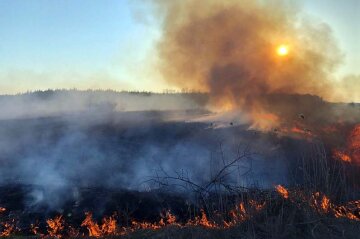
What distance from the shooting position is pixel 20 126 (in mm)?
18828

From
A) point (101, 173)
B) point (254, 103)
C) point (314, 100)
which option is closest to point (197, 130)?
point (254, 103)

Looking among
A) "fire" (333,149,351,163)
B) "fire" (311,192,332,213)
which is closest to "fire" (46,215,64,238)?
"fire" (311,192,332,213)

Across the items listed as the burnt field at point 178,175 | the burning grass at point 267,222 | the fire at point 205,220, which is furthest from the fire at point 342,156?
the burning grass at point 267,222

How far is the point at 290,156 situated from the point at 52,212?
8982 mm

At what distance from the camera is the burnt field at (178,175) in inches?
359

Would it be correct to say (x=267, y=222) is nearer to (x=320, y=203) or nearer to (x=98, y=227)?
(x=320, y=203)

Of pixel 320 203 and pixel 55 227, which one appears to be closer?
pixel 320 203

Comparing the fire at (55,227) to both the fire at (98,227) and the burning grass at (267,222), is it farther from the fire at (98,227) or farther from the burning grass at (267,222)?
the fire at (98,227)

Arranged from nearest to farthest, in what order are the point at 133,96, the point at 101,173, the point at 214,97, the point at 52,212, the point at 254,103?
the point at 52,212, the point at 101,173, the point at 254,103, the point at 214,97, the point at 133,96

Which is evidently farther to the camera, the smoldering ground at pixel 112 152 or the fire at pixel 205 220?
the smoldering ground at pixel 112 152

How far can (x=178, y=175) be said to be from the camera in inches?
493

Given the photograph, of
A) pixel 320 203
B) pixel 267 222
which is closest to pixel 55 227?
pixel 267 222

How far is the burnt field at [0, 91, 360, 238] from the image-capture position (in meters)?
9.12

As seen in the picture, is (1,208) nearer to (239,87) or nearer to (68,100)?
(239,87)
